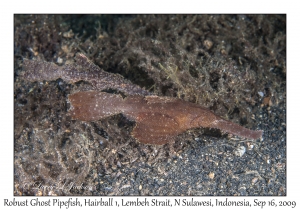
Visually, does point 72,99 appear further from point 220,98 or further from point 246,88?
point 246,88

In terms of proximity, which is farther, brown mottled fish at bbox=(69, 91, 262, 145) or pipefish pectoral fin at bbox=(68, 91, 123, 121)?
pipefish pectoral fin at bbox=(68, 91, 123, 121)

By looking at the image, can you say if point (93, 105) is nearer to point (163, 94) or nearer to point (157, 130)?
point (157, 130)

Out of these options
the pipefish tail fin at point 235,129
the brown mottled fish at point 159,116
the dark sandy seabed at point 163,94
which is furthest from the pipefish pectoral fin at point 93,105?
the pipefish tail fin at point 235,129

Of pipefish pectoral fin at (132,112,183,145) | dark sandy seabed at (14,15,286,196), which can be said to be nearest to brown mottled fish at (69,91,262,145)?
pipefish pectoral fin at (132,112,183,145)

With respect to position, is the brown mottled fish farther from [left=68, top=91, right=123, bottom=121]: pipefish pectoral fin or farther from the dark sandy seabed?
the dark sandy seabed

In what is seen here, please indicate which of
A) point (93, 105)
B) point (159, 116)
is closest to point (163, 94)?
point (159, 116)

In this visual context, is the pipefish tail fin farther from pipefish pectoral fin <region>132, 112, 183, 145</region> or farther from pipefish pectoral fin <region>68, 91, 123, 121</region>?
pipefish pectoral fin <region>68, 91, 123, 121</region>

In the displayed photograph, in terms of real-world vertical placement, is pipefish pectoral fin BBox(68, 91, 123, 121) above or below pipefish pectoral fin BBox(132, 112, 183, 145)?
above
